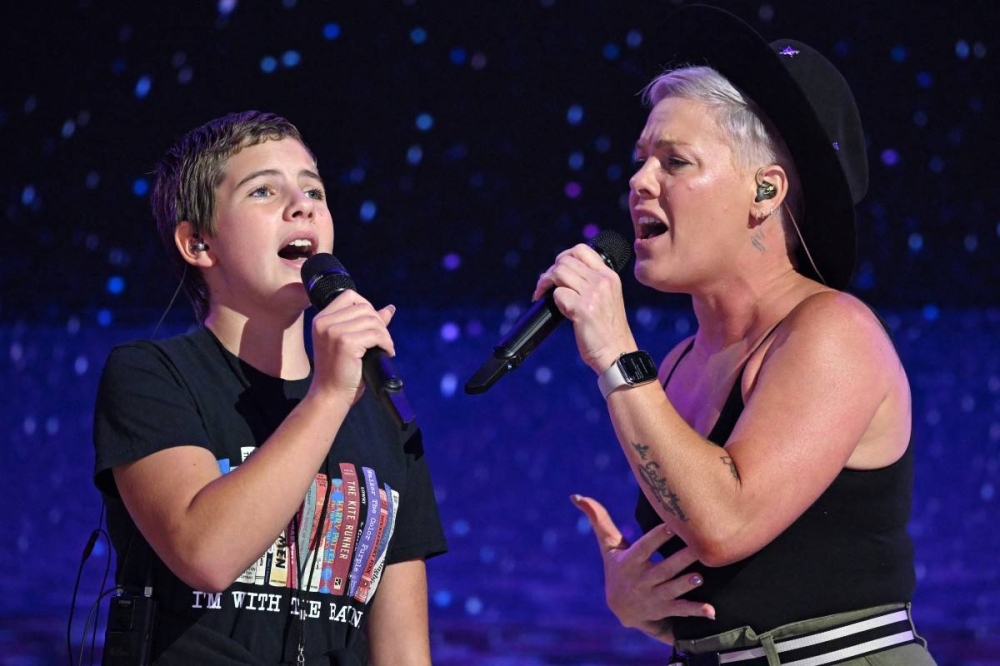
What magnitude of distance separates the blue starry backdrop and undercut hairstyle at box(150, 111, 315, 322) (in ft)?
6.16

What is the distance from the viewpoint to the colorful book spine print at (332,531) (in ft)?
4.14

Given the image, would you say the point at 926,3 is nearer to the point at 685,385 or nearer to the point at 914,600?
the point at 914,600

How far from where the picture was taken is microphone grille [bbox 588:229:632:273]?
4.44 ft

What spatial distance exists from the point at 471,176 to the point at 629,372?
244cm

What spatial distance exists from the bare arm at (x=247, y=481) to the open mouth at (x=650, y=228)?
0.41m

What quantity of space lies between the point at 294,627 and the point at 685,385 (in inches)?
24.6

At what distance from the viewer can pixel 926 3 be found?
3430 millimetres

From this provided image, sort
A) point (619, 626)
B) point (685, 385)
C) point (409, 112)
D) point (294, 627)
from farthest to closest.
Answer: point (409, 112) < point (619, 626) < point (685, 385) < point (294, 627)

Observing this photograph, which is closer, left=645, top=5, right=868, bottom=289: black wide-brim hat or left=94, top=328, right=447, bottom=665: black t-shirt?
left=94, top=328, right=447, bottom=665: black t-shirt

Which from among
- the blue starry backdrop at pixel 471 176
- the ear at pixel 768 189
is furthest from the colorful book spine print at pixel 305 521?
the blue starry backdrop at pixel 471 176

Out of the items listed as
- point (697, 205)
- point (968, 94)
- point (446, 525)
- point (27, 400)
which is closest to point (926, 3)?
point (968, 94)

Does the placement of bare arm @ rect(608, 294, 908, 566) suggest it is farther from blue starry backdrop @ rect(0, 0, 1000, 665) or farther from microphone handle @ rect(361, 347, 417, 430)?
blue starry backdrop @ rect(0, 0, 1000, 665)

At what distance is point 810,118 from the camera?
1.35 m

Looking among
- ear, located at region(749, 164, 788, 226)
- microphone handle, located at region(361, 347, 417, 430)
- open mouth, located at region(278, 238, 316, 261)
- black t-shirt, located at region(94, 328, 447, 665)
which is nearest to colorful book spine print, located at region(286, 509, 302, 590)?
black t-shirt, located at region(94, 328, 447, 665)
